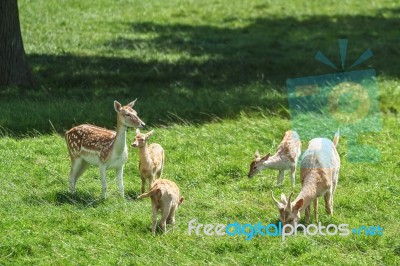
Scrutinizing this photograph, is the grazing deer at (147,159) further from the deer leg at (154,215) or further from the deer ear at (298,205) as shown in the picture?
the deer ear at (298,205)

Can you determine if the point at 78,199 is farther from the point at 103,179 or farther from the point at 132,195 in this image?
the point at 132,195

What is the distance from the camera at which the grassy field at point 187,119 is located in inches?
447

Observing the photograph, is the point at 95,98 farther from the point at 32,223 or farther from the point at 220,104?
the point at 32,223

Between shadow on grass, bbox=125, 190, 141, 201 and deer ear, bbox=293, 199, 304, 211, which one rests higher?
deer ear, bbox=293, 199, 304, 211

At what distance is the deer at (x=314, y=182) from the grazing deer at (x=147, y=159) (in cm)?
192

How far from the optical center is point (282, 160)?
13539 mm

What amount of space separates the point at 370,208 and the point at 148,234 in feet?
11.2

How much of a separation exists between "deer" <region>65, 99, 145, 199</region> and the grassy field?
38 cm

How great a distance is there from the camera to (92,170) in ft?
48.0

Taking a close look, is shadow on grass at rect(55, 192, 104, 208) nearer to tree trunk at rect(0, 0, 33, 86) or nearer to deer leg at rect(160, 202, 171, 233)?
deer leg at rect(160, 202, 171, 233)

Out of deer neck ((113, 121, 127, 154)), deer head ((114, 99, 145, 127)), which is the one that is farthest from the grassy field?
deer head ((114, 99, 145, 127))

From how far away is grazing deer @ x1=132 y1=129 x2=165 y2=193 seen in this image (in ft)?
41.4

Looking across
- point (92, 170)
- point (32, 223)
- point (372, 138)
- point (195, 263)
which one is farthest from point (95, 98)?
point (195, 263)

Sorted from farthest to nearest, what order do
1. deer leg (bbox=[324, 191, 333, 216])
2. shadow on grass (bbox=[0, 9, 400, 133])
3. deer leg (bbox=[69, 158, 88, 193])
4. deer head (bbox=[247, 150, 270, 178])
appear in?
shadow on grass (bbox=[0, 9, 400, 133])
deer head (bbox=[247, 150, 270, 178])
deer leg (bbox=[69, 158, 88, 193])
deer leg (bbox=[324, 191, 333, 216])
